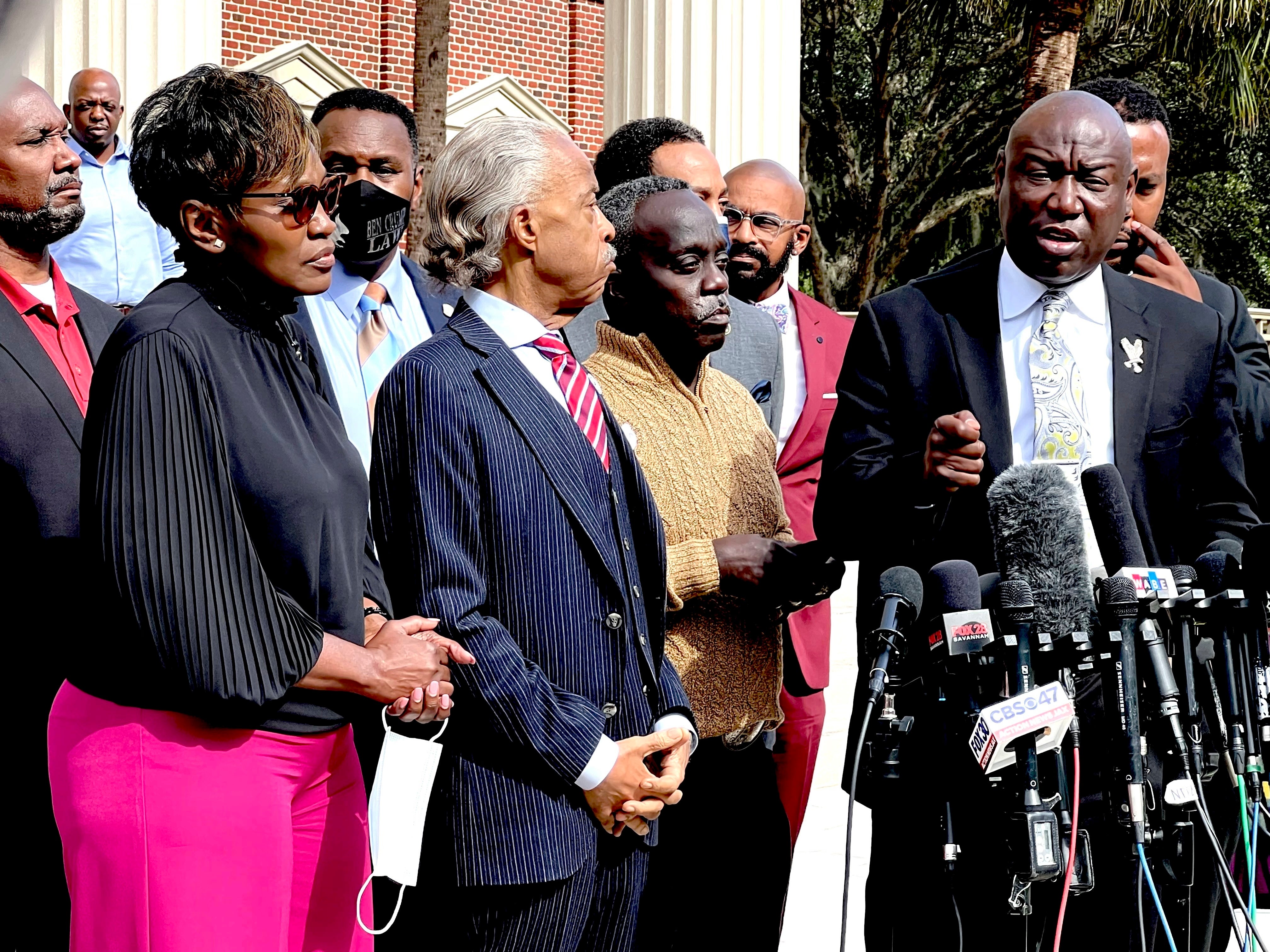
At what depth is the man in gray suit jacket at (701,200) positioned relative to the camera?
13.9ft

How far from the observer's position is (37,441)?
3.15 meters

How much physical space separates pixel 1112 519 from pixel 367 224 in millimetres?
2249

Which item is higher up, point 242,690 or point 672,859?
point 242,690

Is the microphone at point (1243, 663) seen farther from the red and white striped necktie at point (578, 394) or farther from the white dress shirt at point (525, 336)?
the red and white striped necktie at point (578, 394)

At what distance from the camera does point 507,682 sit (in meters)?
2.52

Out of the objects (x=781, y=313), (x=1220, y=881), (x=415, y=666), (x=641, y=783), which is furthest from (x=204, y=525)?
(x=781, y=313)

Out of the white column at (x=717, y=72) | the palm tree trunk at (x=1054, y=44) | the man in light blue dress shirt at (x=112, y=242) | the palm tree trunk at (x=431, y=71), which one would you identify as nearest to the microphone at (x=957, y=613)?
the man in light blue dress shirt at (x=112, y=242)

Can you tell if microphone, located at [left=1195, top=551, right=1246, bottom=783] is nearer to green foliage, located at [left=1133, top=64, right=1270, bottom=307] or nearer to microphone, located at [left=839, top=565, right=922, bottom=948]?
microphone, located at [left=839, top=565, right=922, bottom=948]

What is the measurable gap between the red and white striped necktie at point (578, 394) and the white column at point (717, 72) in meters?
8.06

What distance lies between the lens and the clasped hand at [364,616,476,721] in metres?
2.49

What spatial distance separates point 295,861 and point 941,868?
119cm

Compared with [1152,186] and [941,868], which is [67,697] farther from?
[1152,186]

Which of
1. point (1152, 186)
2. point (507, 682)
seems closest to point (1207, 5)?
point (1152, 186)

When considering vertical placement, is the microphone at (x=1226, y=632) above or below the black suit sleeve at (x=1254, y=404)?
below
